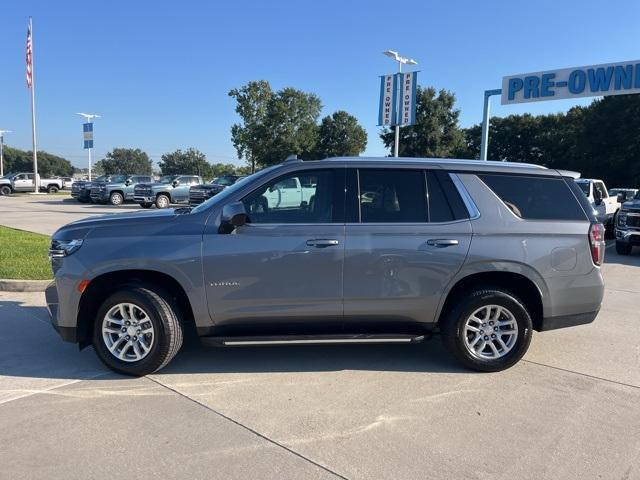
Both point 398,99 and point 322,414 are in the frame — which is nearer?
point 322,414

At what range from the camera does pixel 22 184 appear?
41.2 metres

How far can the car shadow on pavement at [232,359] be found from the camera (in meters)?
4.67

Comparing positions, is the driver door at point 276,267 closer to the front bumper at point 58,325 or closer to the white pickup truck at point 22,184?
the front bumper at point 58,325

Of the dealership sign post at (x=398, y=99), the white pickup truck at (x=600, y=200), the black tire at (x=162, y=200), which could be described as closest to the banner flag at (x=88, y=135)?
the black tire at (x=162, y=200)

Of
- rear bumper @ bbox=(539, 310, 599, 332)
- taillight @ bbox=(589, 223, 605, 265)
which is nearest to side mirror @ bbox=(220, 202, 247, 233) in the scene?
rear bumper @ bbox=(539, 310, 599, 332)

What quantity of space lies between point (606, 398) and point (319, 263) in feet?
8.29

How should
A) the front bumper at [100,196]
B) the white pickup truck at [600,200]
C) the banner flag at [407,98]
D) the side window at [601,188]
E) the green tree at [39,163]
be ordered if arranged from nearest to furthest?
1. the white pickup truck at [600,200]
2. the side window at [601,188]
3. the banner flag at [407,98]
4. the front bumper at [100,196]
5. the green tree at [39,163]

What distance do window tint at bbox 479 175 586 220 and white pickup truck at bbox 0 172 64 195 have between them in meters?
43.1

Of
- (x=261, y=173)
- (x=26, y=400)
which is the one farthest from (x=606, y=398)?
(x=26, y=400)

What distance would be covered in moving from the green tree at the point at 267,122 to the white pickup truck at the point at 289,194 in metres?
43.9

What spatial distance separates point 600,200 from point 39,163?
135719 mm

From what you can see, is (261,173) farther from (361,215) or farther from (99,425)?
(99,425)

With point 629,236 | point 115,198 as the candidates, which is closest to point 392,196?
point 629,236

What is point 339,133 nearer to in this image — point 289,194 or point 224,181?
point 224,181
